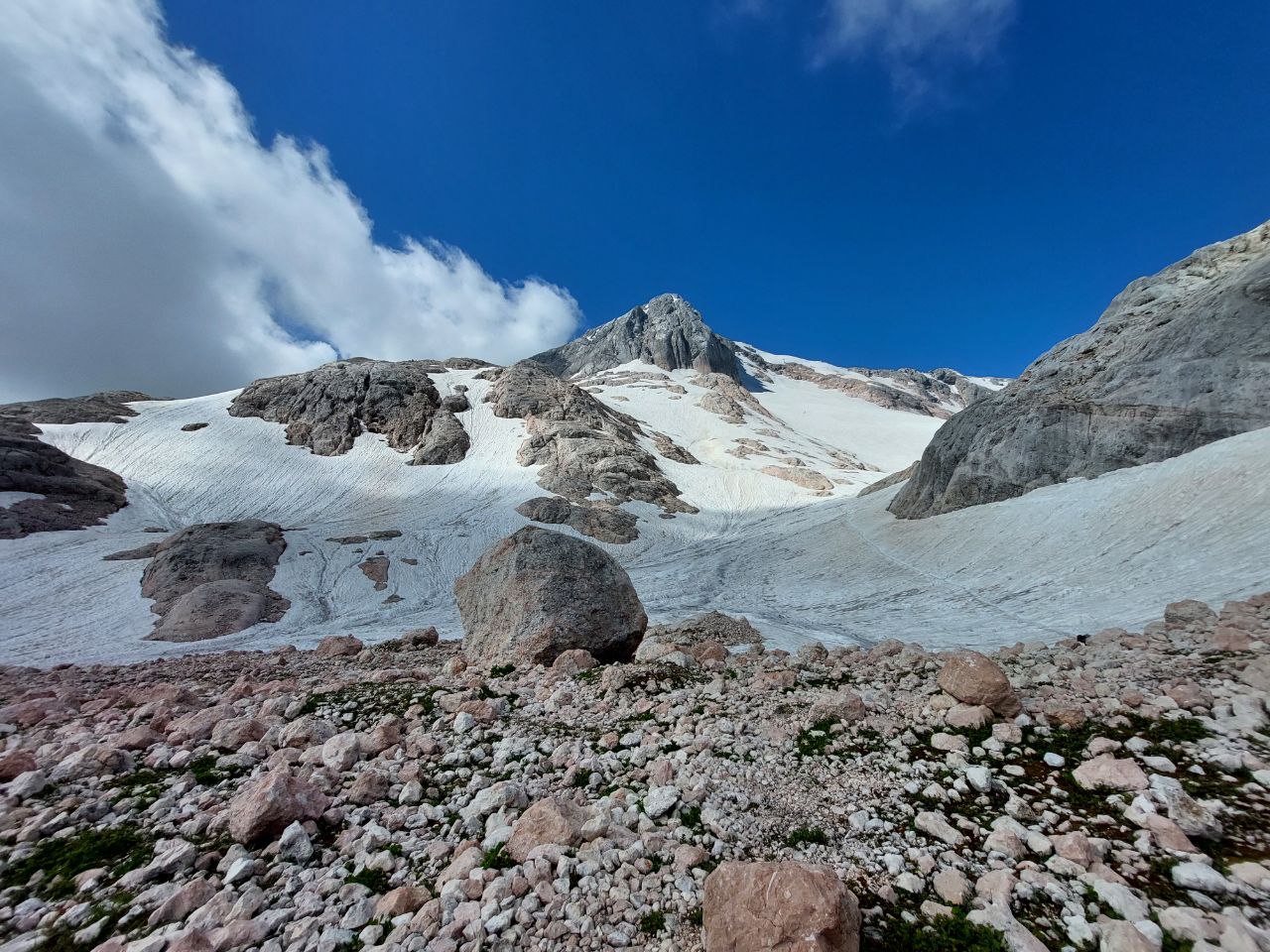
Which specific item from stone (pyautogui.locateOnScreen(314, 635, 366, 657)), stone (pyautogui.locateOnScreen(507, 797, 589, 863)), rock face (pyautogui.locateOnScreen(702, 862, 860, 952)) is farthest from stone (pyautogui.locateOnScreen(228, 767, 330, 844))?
stone (pyautogui.locateOnScreen(314, 635, 366, 657))

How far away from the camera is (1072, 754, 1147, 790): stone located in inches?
170

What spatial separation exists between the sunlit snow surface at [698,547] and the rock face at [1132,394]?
2225mm

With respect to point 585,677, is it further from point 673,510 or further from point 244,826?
point 673,510

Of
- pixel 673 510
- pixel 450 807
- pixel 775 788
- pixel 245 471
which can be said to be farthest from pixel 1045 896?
pixel 245 471

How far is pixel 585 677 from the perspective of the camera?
8.73m

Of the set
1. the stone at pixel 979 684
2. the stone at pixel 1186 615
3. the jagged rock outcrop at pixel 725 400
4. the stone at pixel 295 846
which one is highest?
the jagged rock outcrop at pixel 725 400

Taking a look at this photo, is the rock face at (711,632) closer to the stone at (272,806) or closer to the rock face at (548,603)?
the rock face at (548,603)

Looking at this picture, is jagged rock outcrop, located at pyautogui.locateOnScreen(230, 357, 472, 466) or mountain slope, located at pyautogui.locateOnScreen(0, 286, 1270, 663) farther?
jagged rock outcrop, located at pyautogui.locateOnScreen(230, 357, 472, 466)

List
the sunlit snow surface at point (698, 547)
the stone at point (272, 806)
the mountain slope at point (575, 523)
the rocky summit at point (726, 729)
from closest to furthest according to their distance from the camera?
the rocky summit at point (726, 729) < the stone at point (272, 806) < the sunlit snow surface at point (698, 547) < the mountain slope at point (575, 523)

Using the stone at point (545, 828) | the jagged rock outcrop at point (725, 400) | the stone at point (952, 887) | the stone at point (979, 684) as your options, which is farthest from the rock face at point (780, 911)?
the jagged rock outcrop at point (725, 400)

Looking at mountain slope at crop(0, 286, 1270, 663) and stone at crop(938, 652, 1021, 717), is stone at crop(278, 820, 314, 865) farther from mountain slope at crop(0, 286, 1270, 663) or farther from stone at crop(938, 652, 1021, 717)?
mountain slope at crop(0, 286, 1270, 663)

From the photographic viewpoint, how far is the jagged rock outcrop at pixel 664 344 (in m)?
175

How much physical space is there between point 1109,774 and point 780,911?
3.67m

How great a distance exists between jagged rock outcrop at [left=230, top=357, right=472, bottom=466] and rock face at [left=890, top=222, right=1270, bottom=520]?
5527cm
